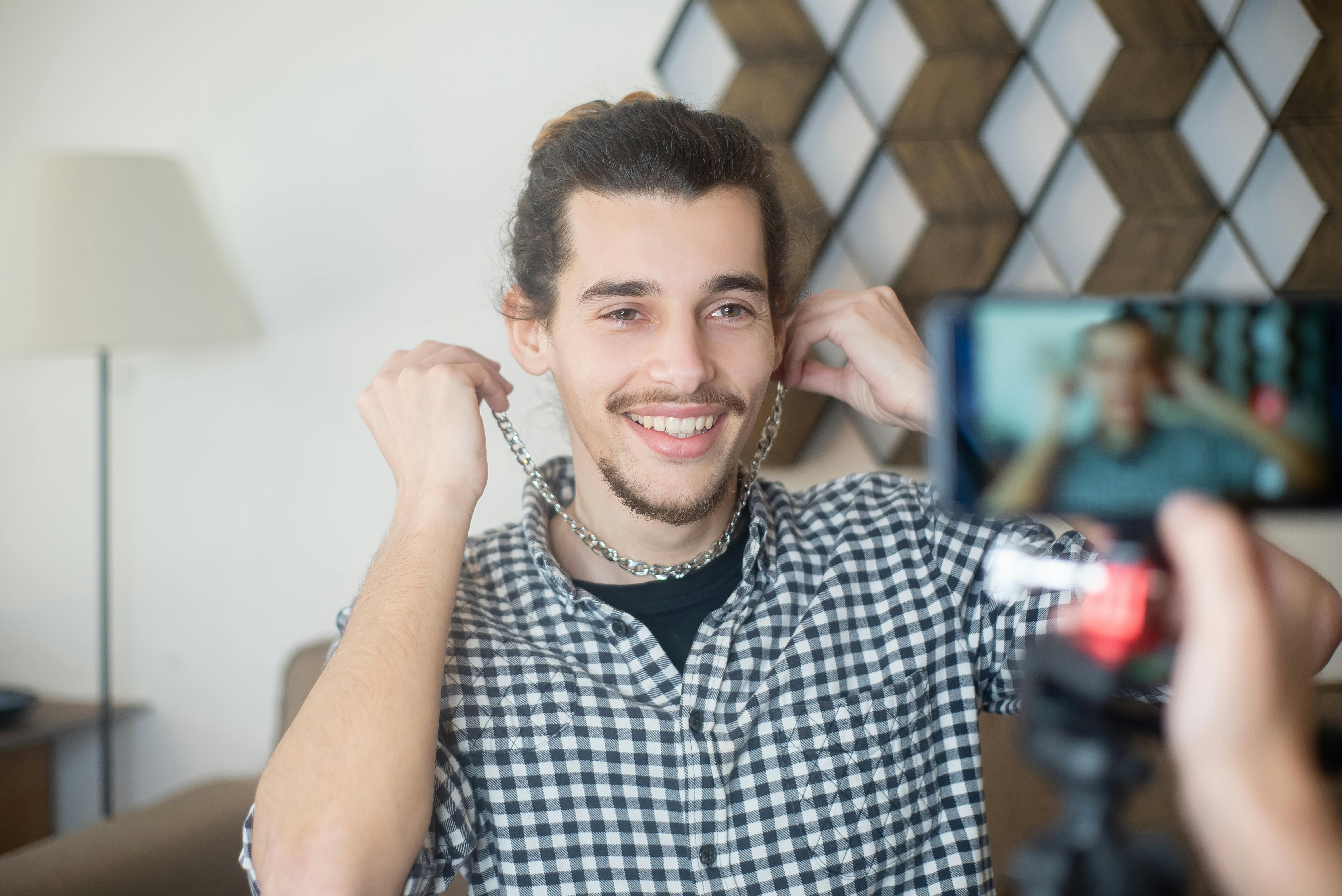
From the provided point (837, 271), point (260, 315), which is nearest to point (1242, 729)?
point (837, 271)

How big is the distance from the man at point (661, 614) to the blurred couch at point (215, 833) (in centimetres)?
39

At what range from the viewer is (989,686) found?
1.08 m

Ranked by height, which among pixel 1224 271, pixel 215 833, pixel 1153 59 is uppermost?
pixel 1153 59

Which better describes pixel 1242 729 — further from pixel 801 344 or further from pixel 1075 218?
pixel 1075 218

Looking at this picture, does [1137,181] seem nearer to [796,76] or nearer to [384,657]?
[796,76]

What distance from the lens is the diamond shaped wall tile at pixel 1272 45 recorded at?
5.23 feet

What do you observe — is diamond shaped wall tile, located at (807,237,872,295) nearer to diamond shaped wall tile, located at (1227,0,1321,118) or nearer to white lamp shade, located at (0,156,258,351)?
diamond shaped wall tile, located at (1227,0,1321,118)

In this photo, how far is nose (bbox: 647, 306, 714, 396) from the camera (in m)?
1.00

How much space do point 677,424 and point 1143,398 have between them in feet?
2.44

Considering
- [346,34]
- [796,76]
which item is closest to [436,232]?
[346,34]

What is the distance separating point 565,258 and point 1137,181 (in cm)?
105

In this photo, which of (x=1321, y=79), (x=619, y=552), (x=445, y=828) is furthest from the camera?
(x=1321, y=79)

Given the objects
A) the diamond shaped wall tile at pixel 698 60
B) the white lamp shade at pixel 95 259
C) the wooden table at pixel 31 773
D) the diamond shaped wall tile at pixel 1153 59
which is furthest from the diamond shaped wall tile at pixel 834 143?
the wooden table at pixel 31 773

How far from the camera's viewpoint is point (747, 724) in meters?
0.98
